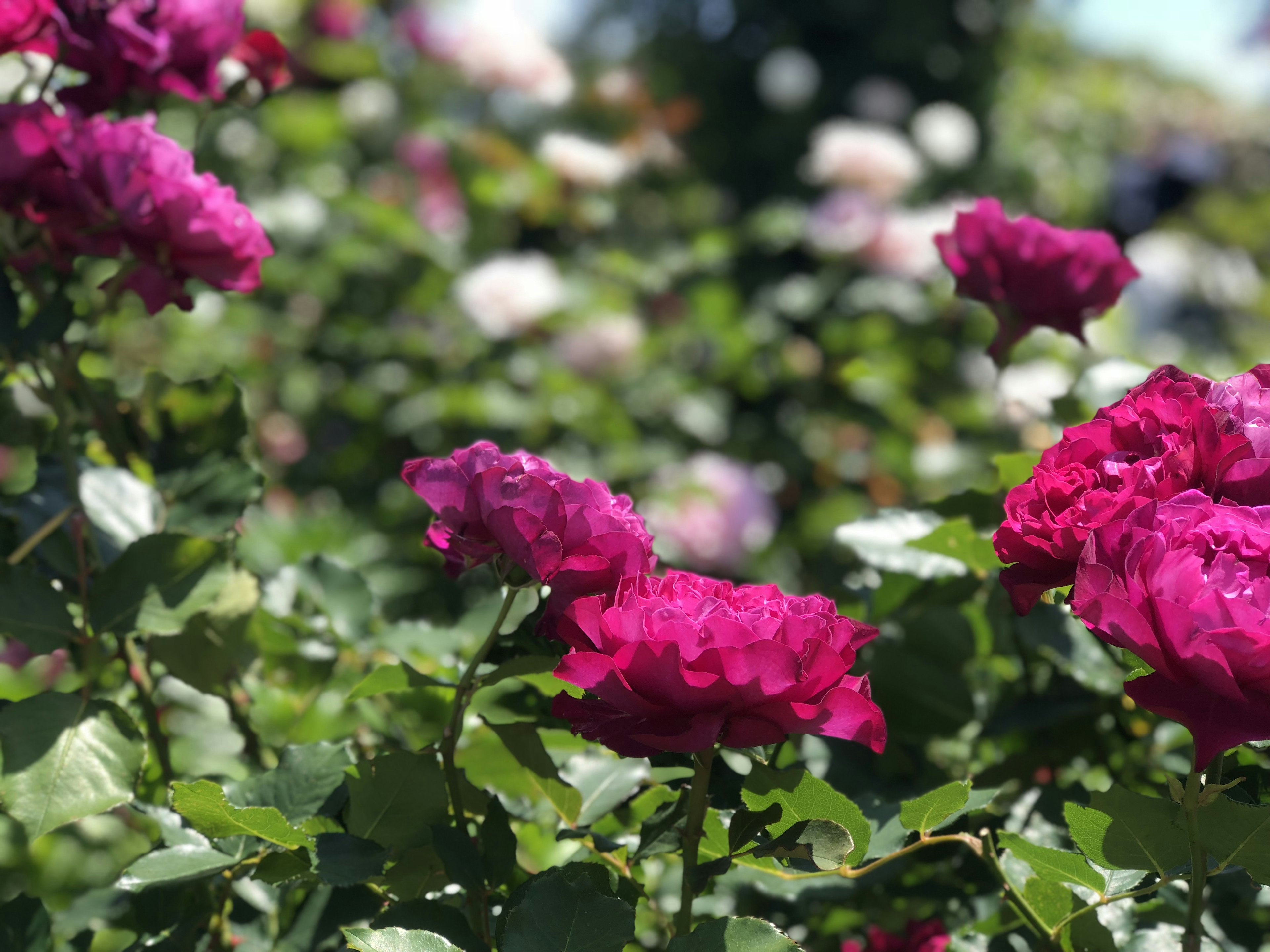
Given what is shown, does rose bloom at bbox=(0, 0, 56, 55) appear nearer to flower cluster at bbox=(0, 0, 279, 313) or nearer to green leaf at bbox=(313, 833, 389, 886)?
flower cluster at bbox=(0, 0, 279, 313)

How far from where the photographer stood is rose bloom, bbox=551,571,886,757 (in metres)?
0.40

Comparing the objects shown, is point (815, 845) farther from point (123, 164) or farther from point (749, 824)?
point (123, 164)

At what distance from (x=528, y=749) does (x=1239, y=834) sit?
0.29 metres

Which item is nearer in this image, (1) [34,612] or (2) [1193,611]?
(2) [1193,611]

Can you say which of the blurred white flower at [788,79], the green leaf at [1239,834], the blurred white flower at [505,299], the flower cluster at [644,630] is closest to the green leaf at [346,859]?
the flower cluster at [644,630]

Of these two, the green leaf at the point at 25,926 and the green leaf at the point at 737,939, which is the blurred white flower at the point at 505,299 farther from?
the green leaf at the point at 737,939

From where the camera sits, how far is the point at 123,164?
0.64 m

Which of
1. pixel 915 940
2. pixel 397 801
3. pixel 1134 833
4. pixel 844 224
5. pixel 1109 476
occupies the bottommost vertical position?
pixel 844 224

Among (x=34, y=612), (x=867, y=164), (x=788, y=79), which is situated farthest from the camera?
(x=788, y=79)

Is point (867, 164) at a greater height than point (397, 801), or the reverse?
point (397, 801)

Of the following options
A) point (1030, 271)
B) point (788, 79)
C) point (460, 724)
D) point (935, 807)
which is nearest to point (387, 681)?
point (460, 724)

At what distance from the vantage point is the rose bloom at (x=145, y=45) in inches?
28.3

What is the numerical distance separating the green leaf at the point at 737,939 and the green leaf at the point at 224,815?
0.17 metres

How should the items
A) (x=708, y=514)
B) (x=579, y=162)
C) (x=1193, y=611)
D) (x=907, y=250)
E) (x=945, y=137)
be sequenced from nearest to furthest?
(x=1193, y=611) < (x=708, y=514) < (x=907, y=250) < (x=579, y=162) < (x=945, y=137)
